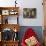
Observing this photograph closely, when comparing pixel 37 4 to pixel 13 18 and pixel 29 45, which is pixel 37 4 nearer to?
pixel 13 18

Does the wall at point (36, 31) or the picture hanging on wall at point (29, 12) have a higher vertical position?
the picture hanging on wall at point (29, 12)

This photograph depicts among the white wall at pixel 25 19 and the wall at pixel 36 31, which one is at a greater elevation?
the white wall at pixel 25 19

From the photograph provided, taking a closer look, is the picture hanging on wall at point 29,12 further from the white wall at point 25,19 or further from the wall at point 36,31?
the wall at point 36,31

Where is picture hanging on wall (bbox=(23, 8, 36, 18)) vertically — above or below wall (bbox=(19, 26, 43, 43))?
above

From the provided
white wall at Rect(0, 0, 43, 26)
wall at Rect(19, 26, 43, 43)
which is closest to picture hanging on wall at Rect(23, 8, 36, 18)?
white wall at Rect(0, 0, 43, 26)

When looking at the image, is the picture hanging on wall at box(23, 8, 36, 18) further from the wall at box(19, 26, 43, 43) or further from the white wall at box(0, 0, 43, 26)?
the wall at box(19, 26, 43, 43)

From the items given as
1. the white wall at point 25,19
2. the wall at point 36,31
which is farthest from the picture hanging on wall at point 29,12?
the wall at point 36,31

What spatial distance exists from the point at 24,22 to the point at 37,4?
0.71m

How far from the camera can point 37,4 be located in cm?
514

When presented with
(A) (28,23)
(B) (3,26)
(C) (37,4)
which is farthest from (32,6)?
(B) (3,26)

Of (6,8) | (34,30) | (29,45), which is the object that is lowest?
(29,45)

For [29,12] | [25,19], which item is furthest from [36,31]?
[29,12]

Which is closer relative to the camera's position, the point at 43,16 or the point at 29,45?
the point at 29,45

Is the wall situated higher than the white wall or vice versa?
the white wall
